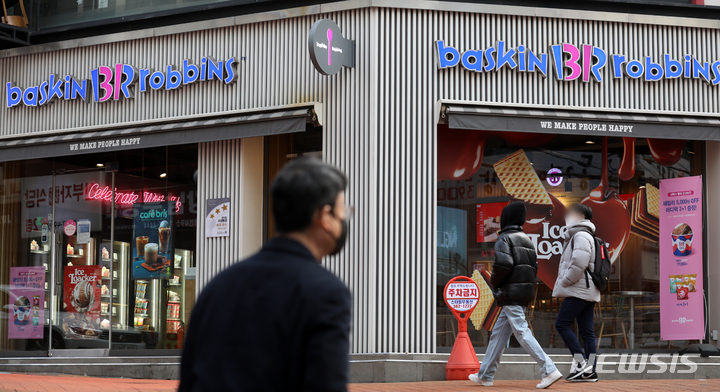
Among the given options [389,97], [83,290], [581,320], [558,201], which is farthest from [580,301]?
[83,290]

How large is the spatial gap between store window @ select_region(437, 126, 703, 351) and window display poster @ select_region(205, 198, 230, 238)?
9.17ft

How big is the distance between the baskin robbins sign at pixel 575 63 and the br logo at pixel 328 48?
1.14m

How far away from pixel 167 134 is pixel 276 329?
29.7 ft

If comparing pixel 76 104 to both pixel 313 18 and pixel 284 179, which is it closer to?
pixel 313 18

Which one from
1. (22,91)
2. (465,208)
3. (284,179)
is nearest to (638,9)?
(465,208)

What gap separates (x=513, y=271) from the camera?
799cm

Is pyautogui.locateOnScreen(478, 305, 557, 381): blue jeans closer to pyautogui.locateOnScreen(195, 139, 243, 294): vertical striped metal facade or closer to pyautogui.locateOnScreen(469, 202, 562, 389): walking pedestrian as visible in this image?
pyautogui.locateOnScreen(469, 202, 562, 389): walking pedestrian

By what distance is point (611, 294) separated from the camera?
1041 centimetres

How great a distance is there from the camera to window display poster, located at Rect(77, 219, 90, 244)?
1201cm

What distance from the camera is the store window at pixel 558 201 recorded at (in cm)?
1028

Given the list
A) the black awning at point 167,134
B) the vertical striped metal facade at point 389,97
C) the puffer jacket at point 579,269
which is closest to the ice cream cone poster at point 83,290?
the black awning at point 167,134

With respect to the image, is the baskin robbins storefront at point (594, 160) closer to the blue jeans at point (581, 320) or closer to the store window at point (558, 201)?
the store window at point (558, 201)

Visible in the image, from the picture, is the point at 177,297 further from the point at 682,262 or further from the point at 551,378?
the point at 682,262

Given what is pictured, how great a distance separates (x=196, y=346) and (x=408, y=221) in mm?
7537
